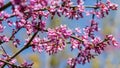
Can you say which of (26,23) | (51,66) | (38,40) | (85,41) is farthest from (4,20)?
(51,66)

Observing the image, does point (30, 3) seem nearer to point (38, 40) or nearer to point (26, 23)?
point (26, 23)

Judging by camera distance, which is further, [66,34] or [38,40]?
[38,40]

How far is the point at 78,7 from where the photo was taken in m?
5.32

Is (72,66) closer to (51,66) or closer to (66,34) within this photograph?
(66,34)

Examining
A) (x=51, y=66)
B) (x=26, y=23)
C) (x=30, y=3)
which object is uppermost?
Result: (x=51, y=66)

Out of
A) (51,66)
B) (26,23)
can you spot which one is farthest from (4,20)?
(51,66)

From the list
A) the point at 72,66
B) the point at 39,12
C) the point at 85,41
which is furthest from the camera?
the point at 72,66

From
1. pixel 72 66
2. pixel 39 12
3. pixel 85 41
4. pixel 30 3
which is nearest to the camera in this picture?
pixel 30 3

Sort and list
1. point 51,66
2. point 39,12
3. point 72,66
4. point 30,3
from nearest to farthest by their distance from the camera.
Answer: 1. point 30,3
2. point 39,12
3. point 72,66
4. point 51,66

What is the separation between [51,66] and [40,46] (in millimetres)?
6730

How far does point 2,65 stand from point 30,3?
171 centimetres

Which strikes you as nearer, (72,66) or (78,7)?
(78,7)

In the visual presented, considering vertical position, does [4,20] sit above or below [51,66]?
below

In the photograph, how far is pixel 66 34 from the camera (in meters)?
5.27
